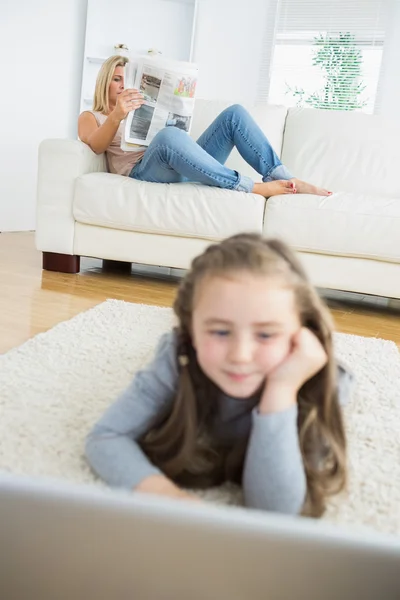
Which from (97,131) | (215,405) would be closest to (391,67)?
(97,131)

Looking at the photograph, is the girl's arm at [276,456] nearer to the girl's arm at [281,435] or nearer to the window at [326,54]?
the girl's arm at [281,435]

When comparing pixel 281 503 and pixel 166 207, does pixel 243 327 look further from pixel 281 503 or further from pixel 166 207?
pixel 166 207

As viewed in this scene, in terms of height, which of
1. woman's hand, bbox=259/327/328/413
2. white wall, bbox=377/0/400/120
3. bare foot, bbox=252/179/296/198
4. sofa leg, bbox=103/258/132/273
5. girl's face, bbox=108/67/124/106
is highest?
white wall, bbox=377/0/400/120

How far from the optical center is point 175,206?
215 centimetres

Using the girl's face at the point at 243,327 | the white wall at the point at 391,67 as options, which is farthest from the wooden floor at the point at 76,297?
the white wall at the point at 391,67

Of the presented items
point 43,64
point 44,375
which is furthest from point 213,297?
point 43,64

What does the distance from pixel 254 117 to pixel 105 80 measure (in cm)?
70

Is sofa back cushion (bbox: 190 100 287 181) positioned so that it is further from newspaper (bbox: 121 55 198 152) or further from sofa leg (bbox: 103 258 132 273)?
sofa leg (bbox: 103 258 132 273)

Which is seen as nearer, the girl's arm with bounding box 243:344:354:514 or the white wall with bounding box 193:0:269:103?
the girl's arm with bounding box 243:344:354:514

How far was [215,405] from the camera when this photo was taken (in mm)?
738

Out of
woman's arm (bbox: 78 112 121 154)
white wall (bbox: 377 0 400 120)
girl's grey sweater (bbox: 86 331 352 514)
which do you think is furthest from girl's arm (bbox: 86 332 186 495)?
white wall (bbox: 377 0 400 120)

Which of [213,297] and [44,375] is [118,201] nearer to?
[44,375]

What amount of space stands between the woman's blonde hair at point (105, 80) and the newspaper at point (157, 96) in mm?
193

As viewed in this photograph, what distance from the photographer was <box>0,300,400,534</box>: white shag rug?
0.76 meters
